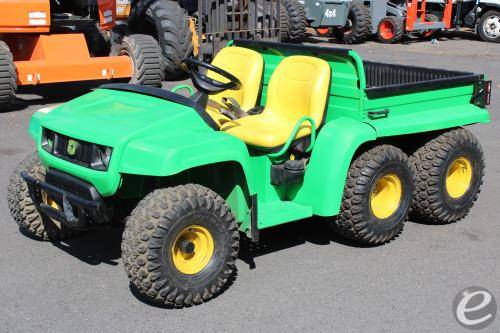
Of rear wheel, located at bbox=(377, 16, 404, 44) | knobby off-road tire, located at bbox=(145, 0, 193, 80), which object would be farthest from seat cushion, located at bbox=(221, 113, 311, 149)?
rear wheel, located at bbox=(377, 16, 404, 44)

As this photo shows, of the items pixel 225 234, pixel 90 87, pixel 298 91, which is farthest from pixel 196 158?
pixel 90 87

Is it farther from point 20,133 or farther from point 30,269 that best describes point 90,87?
point 30,269

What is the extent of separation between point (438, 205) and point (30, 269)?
295 centimetres

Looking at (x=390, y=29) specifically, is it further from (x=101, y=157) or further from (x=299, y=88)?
(x=101, y=157)

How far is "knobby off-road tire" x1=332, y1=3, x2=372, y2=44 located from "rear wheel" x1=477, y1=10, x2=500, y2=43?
11.1 ft

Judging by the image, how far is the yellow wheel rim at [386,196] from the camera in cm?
516

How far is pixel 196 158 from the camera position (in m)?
4.06

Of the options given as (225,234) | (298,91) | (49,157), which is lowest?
(225,234)

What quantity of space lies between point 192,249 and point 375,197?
1567mm

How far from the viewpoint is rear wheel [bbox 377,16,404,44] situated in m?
18.4

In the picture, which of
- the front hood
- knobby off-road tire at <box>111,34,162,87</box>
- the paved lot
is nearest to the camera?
the paved lot

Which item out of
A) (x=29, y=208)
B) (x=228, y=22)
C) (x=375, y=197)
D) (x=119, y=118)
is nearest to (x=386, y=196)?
(x=375, y=197)
